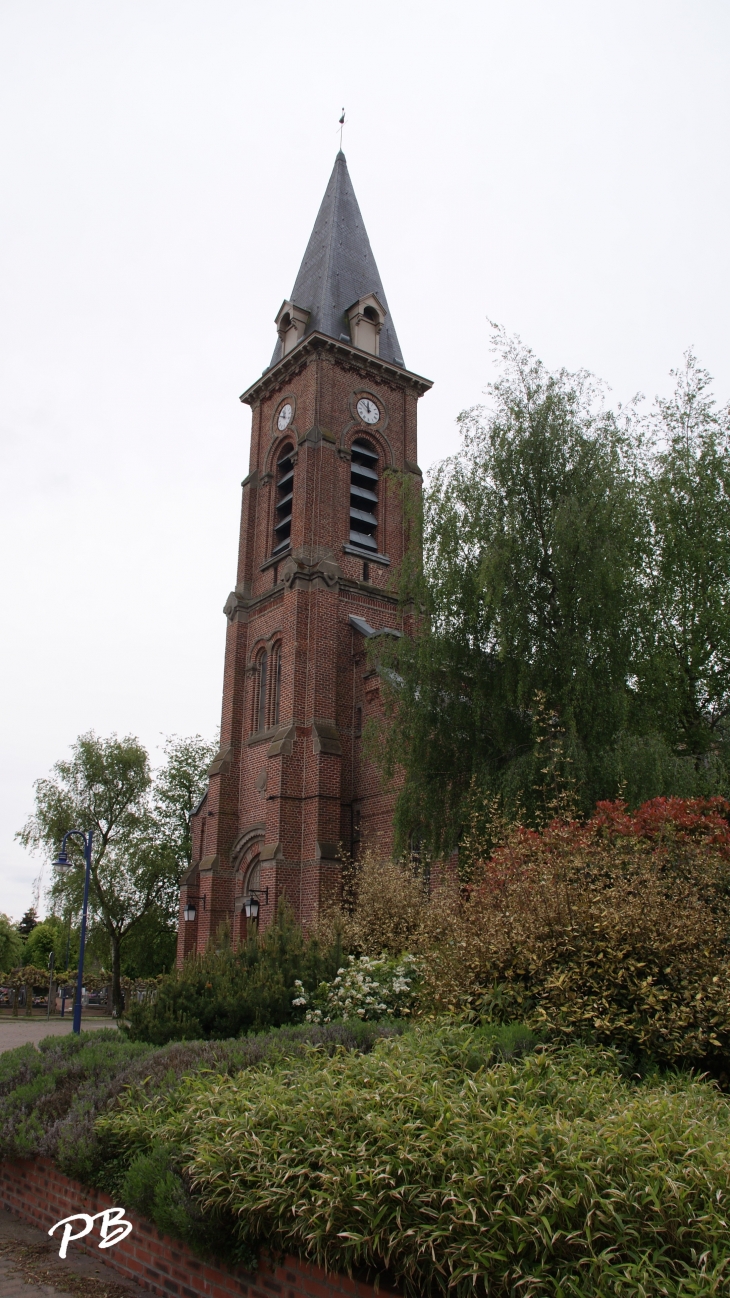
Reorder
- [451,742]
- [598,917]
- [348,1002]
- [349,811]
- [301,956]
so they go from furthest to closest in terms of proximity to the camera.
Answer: [349,811], [451,742], [301,956], [348,1002], [598,917]

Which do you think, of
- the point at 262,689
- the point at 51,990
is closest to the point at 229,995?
the point at 262,689

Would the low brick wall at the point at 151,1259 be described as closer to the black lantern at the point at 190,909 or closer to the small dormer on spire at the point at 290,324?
the black lantern at the point at 190,909

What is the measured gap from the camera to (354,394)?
90.4ft

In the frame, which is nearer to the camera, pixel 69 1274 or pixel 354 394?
pixel 69 1274

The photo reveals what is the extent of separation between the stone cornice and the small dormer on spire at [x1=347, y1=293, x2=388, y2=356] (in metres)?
0.64

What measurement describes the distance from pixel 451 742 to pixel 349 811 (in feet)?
23.6

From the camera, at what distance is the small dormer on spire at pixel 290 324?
28859mm

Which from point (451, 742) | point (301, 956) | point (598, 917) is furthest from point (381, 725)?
point (598, 917)

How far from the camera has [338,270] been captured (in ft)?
98.9

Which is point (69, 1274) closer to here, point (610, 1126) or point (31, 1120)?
point (31, 1120)

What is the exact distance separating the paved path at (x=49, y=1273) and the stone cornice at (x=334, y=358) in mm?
23758

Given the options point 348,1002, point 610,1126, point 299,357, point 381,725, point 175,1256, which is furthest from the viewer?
point 299,357

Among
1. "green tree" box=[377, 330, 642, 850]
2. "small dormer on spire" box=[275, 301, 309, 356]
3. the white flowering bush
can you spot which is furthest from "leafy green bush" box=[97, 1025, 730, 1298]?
"small dormer on spire" box=[275, 301, 309, 356]
